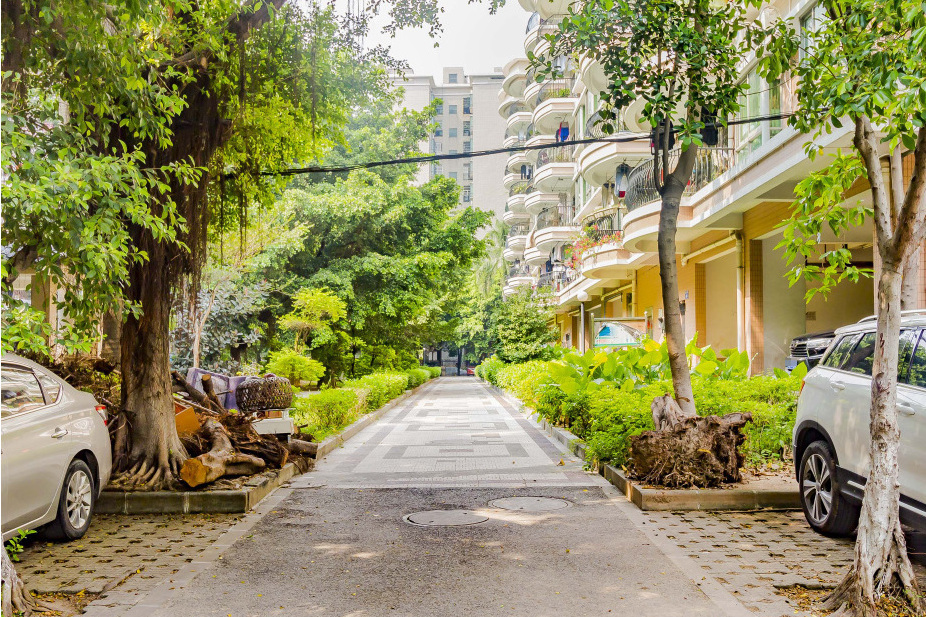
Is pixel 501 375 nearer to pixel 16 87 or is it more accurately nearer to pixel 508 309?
pixel 508 309

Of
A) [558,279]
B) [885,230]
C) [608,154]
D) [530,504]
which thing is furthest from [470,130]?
[885,230]

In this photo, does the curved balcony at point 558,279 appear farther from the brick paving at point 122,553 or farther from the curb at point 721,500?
the brick paving at point 122,553

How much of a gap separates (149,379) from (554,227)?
31997 millimetres

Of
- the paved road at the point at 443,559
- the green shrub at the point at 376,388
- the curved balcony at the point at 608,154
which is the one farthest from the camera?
the curved balcony at the point at 608,154

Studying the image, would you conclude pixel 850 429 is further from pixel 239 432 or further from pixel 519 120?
pixel 519 120

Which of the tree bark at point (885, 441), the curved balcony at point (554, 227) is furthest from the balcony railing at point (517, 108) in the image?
the tree bark at point (885, 441)

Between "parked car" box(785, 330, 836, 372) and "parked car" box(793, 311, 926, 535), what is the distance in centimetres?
796

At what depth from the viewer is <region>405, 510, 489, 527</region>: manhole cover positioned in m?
7.59

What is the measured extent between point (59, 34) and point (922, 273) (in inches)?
424

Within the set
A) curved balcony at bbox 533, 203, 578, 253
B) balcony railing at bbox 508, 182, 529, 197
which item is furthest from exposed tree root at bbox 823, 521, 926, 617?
balcony railing at bbox 508, 182, 529, 197

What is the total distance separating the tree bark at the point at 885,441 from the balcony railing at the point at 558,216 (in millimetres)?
35202

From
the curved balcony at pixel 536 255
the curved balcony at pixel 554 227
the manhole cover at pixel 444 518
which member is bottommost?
the manhole cover at pixel 444 518

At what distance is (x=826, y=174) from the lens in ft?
20.8

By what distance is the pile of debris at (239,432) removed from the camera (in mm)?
8992
